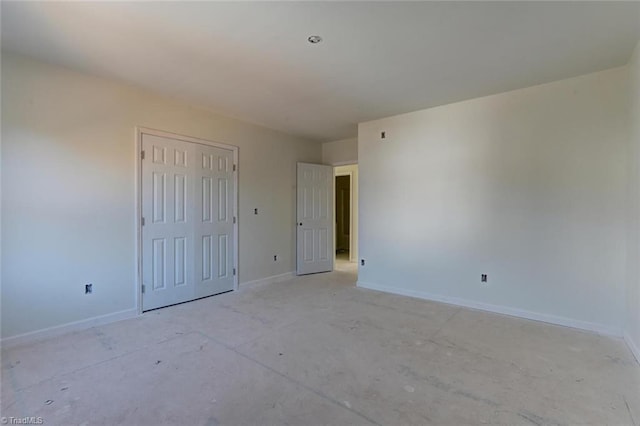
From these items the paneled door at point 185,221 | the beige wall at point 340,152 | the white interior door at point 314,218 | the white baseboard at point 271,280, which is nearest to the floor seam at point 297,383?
the paneled door at point 185,221

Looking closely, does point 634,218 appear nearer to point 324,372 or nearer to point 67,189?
point 324,372

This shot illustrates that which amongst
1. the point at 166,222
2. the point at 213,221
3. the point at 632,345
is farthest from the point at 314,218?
the point at 632,345

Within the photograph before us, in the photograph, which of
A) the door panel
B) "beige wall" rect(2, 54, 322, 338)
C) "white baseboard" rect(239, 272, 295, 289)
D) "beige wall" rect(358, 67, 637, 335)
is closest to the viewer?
"beige wall" rect(2, 54, 322, 338)

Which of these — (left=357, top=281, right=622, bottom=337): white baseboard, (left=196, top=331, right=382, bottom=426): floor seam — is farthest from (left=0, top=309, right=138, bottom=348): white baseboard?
(left=357, top=281, right=622, bottom=337): white baseboard

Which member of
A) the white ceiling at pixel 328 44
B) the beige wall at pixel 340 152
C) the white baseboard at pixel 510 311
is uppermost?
the white ceiling at pixel 328 44

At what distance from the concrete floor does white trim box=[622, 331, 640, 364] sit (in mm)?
56

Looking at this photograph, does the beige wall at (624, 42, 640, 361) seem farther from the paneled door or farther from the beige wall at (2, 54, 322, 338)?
the beige wall at (2, 54, 322, 338)

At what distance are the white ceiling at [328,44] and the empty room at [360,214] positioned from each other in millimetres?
22

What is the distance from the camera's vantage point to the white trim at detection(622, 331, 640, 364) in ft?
8.06

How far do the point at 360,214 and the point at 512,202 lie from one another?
2061mm

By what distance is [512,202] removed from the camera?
350 cm

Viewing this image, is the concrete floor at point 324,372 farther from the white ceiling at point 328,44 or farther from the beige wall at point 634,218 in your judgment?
the white ceiling at point 328,44

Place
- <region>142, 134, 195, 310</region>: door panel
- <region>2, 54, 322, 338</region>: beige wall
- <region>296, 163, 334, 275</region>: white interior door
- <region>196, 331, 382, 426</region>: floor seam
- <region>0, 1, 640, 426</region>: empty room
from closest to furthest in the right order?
<region>196, 331, 382, 426</region>: floor seam
<region>0, 1, 640, 426</region>: empty room
<region>2, 54, 322, 338</region>: beige wall
<region>142, 134, 195, 310</region>: door panel
<region>296, 163, 334, 275</region>: white interior door

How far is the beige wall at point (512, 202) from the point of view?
3004 mm
